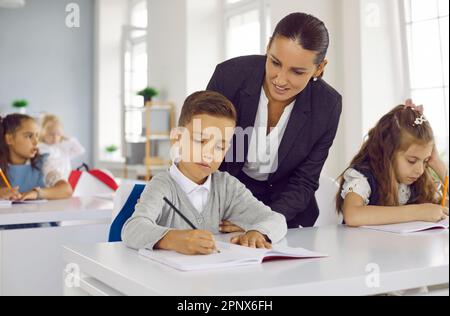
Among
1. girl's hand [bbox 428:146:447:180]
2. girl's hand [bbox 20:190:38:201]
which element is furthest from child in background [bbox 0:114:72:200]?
girl's hand [bbox 428:146:447:180]

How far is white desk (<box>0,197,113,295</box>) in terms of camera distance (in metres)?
1.91

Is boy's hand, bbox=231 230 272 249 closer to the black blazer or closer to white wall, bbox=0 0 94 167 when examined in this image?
the black blazer

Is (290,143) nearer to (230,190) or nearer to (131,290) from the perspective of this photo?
(230,190)

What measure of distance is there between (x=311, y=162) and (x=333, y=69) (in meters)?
2.93

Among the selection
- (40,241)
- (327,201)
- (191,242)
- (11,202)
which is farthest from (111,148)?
(191,242)

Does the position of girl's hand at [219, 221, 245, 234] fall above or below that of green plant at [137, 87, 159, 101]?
below

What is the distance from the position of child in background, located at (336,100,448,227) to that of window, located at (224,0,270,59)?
310 centimetres

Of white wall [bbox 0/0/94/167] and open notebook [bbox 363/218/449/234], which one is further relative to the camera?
white wall [bbox 0/0/94/167]

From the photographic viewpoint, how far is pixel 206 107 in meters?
1.44

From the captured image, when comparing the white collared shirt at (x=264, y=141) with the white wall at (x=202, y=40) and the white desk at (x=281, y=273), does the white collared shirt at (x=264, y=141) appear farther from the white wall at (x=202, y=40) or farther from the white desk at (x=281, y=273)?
the white wall at (x=202, y=40)

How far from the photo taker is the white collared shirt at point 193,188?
4.65ft

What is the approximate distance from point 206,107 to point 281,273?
0.59m

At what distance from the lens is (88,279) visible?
1.10 m
